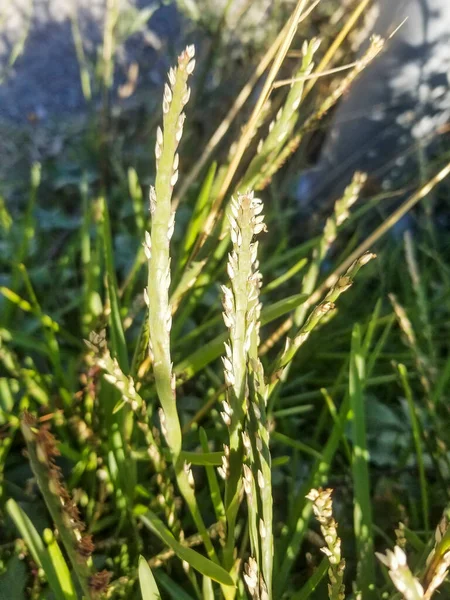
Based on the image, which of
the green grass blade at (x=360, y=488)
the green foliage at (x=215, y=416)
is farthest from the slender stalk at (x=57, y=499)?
the green grass blade at (x=360, y=488)

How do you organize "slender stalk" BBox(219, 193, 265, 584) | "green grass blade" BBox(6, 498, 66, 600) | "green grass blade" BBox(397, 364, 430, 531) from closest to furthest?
"slender stalk" BBox(219, 193, 265, 584) → "green grass blade" BBox(6, 498, 66, 600) → "green grass blade" BBox(397, 364, 430, 531)

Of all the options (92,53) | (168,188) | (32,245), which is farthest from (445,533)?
(92,53)

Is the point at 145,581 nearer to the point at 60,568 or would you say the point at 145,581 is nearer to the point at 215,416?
the point at 60,568

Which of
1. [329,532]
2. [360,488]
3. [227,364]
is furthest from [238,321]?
[360,488]

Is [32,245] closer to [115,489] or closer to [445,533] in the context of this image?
[115,489]

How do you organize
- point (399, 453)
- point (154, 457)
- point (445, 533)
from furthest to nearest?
1. point (399, 453)
2. point (154, 457)
3. point (445, 533)

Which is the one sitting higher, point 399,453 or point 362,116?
point 362,116

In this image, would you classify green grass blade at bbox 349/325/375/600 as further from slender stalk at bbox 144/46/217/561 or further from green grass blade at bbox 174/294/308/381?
slender stalk at bbox 144/46/217/561

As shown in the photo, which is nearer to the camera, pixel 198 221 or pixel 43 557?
pixel 43 557

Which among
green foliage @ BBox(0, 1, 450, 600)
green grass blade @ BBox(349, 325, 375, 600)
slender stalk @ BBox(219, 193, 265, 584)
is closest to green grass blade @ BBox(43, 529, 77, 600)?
green foliage @ BBox(0, 1, 450, 600)
